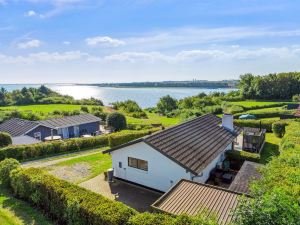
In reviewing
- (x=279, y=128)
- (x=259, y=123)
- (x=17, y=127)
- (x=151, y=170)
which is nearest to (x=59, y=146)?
(x=17, y=127)

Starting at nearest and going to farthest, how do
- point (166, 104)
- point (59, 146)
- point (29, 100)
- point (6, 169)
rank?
point (6, 169) < point (59, 146) < point (166, 104) < point (29, 100)

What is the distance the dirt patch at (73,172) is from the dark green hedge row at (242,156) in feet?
38.7

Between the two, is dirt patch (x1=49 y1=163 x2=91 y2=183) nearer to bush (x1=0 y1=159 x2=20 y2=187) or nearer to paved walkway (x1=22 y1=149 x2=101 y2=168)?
paved walkway (x1=22 y1=149 x2=101 y2=168)

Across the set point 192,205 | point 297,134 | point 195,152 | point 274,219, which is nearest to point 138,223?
point 192,205

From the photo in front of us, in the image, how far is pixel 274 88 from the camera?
76.8m

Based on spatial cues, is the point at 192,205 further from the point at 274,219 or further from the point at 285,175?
the point at 274,219

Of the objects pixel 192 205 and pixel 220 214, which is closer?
pixel 220 214

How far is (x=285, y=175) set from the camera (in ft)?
33.2

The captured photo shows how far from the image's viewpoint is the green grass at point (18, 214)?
12531 mm

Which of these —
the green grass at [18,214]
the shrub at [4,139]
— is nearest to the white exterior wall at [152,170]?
the green grass at [18,214]

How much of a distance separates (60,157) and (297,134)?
2172cm

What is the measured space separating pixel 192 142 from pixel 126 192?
235 inches

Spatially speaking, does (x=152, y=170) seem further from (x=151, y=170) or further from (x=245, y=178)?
(x=245, y=178)

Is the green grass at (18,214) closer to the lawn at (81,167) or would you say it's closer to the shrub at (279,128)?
the lawn at (81,167)
